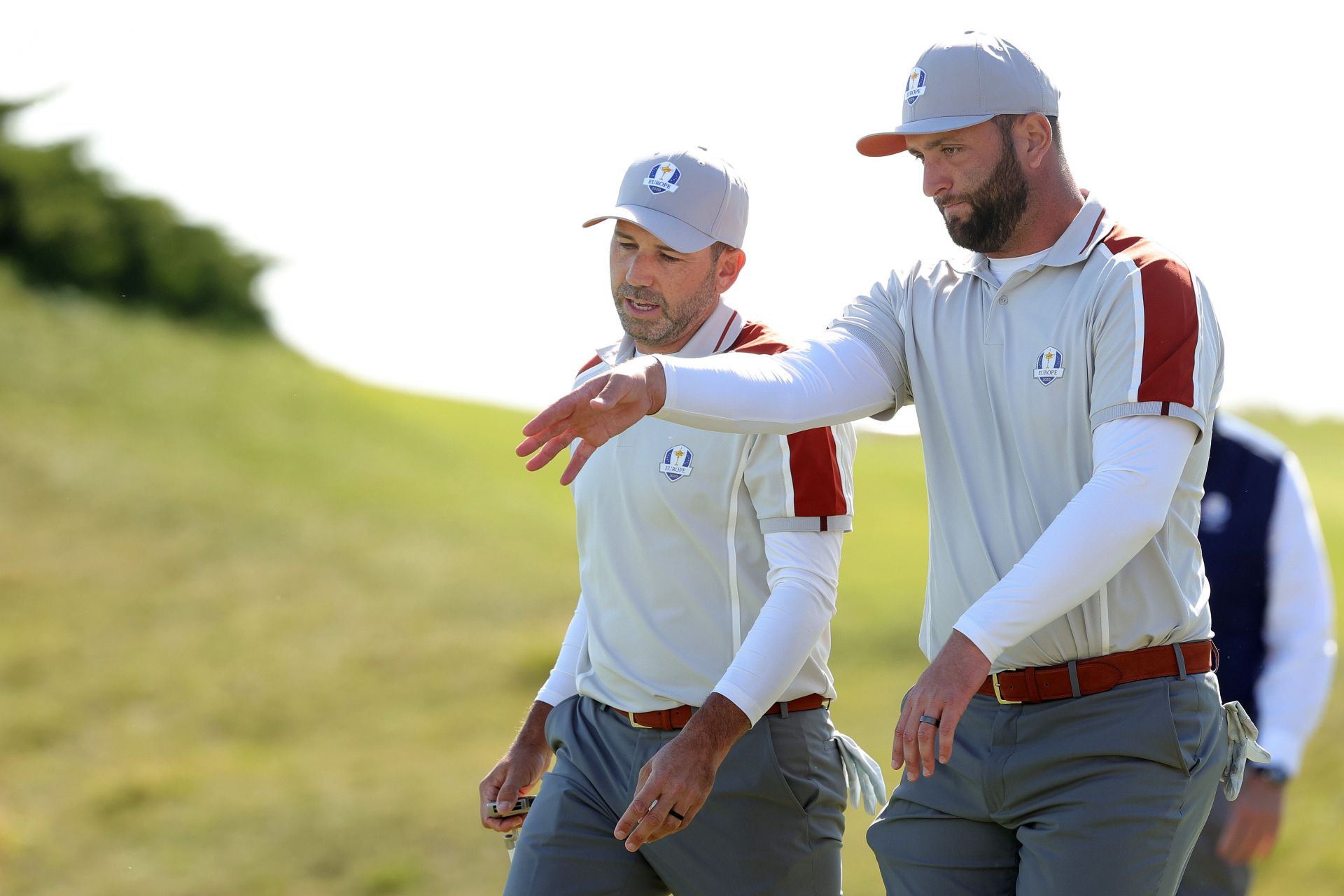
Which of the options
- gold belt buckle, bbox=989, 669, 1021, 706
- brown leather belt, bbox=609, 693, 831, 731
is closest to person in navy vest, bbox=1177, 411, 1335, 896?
brown leather belt, bbox=609, 693, 831, 731

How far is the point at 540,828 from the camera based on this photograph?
364cm

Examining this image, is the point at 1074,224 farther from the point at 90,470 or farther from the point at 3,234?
the point at 3,234

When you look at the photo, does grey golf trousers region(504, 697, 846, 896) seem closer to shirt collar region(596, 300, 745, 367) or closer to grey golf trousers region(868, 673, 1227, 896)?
grey golf trousers region(868, 673, 1227, 896)

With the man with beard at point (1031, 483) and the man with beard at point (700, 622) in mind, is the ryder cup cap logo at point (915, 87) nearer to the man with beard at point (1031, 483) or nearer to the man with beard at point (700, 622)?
the man with beard at point (1031, 483)

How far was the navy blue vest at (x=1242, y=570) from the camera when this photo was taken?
14.3ft

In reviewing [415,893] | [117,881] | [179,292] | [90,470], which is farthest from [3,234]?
[415,893]

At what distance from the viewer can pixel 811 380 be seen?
3.09m

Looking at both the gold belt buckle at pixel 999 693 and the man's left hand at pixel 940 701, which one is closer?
the man's left hand at pixel 940 701

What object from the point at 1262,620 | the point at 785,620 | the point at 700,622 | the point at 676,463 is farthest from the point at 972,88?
the point at 1262,620

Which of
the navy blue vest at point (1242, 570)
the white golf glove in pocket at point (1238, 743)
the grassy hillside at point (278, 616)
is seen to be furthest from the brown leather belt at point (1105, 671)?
the grassy hillside at point (278, 616)

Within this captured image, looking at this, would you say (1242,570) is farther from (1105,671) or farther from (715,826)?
(715,826)

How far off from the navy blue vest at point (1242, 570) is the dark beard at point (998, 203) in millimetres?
1722

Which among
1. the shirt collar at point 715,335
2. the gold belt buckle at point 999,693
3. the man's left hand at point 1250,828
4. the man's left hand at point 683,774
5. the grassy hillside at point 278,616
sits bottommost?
the grassy hillside at point 278,616

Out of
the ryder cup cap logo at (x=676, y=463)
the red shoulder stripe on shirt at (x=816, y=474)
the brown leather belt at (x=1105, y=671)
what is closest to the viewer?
the brown leather belt at (x=1105, y=671)
